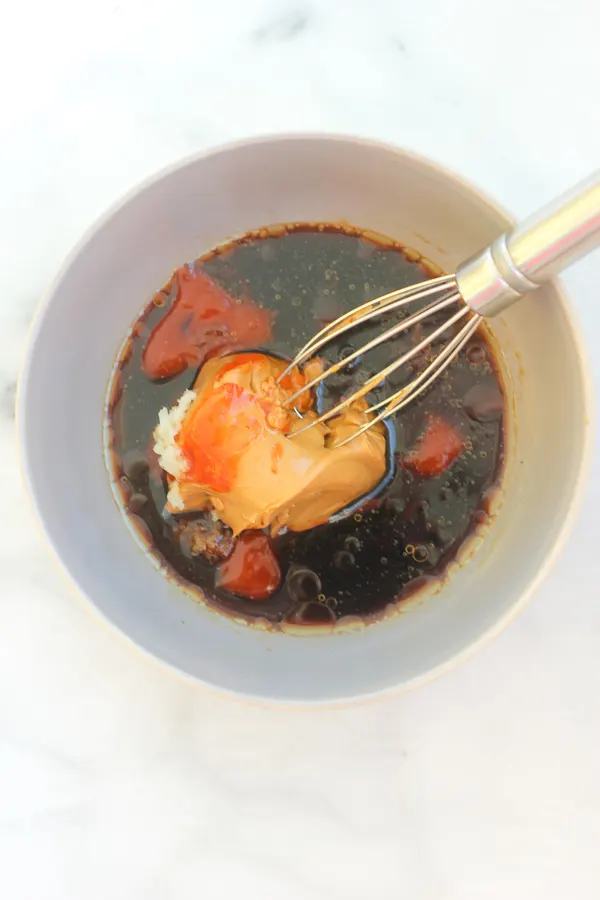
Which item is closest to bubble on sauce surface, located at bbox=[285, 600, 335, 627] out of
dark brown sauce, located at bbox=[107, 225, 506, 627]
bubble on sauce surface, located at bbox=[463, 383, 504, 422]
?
dark brown sauce, located at bbox=[107, 225, 506, 627]

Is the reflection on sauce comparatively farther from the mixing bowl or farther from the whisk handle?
the whisk handle

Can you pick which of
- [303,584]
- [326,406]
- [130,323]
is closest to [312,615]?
[303,584]

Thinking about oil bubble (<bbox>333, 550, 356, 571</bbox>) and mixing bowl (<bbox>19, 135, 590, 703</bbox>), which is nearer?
mixing bowl (<bbox>19, 135, 590, 703</bbox>)

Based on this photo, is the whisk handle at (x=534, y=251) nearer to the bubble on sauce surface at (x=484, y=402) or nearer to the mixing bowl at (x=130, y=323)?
the mixing bowl at (x=130, y=323)

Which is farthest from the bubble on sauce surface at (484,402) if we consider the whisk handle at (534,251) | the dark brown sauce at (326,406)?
the whisk handle at (534,251)

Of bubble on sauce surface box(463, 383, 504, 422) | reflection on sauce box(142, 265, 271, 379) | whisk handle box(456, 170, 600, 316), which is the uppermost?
reflection on sauce box(142, 265, 271, 379)
